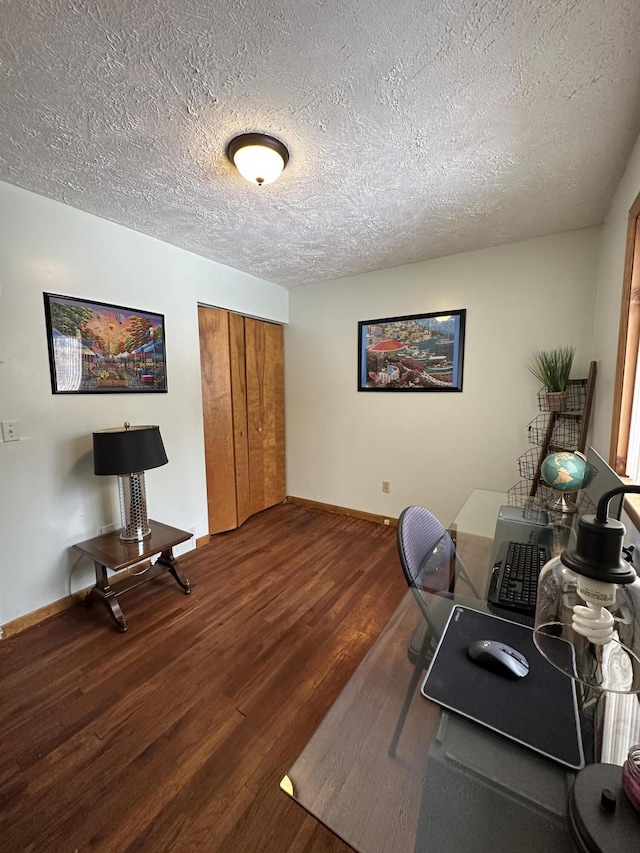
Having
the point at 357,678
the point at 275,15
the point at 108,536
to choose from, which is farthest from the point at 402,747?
the point at 108,536

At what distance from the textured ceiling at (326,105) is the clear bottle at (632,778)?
1755 millimetres

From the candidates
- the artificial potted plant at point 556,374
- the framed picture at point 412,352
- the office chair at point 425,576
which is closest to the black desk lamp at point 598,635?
the office chair at point 425,576

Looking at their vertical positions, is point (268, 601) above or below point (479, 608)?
below

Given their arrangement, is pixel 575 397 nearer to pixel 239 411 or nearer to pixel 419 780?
pixel 419 780

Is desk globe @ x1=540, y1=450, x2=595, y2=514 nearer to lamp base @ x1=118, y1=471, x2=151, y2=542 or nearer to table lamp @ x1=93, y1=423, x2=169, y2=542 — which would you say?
table lamp @ x1=93, y1=423, x2=169, y2=542

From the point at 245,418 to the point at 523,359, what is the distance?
2.45 m

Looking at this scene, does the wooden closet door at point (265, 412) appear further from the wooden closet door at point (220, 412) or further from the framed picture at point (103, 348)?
the framed picture at point (103, 348)

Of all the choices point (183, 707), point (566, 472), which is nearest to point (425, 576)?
point (566, 472)

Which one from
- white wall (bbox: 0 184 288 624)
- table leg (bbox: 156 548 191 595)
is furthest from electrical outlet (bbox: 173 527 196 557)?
table leg (bbox: 156 548 191 595)

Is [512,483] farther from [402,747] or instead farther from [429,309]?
[402,747]

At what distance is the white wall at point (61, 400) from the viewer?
186cm

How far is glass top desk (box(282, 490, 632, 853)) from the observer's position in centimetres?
58

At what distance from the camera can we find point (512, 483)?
108 inches

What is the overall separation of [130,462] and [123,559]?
55cm
